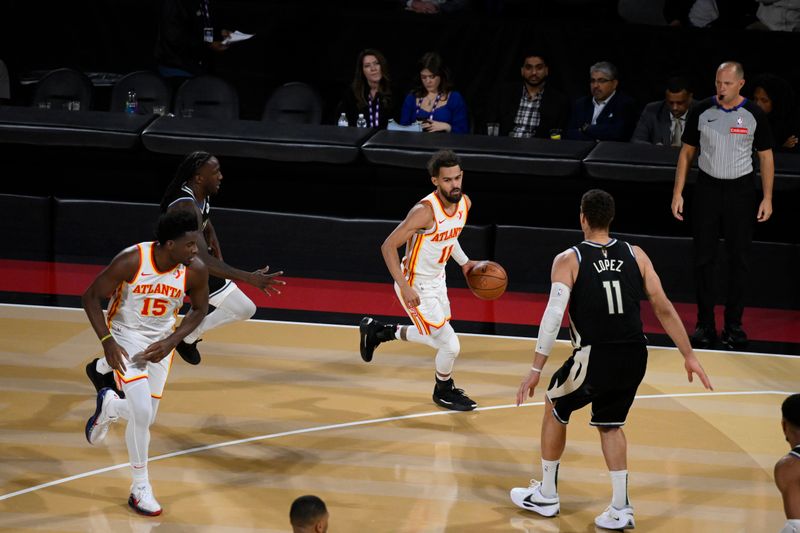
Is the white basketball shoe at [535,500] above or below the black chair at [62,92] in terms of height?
below

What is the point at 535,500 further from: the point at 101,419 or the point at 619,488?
the point at 101,419

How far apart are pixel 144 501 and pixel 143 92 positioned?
694 cm

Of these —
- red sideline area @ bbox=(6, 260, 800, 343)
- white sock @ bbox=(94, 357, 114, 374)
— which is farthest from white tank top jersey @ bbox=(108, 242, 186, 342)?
red sideline area @ bbox=(6, 260, 800, 343)

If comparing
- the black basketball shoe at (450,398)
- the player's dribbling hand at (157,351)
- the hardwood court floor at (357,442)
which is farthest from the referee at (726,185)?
the player's dribbling hand at (157,351)

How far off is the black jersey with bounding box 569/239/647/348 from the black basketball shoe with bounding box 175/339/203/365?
3097mm

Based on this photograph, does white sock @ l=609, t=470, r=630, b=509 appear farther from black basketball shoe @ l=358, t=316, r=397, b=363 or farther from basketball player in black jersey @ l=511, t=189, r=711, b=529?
black basketball shoe @ l=358, t=316, r=397, b=363

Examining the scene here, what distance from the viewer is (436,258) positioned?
7492 mm

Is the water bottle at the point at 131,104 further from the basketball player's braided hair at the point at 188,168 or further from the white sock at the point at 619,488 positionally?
the white sock at the point at 619,488

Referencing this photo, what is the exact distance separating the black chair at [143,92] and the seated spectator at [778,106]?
572 cm

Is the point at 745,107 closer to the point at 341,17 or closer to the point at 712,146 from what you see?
the point at 712,146

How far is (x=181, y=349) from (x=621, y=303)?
11.0ft

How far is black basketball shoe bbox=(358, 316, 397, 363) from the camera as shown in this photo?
7.98 m

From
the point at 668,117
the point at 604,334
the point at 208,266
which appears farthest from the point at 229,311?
the point at 668,117

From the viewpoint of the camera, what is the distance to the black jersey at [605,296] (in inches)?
226
